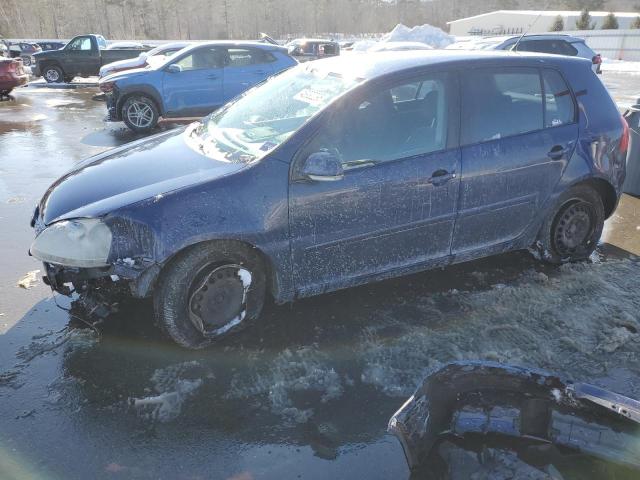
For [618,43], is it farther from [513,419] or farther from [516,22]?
[513,419]

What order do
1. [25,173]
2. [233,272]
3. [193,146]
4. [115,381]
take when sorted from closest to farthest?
[115,381] → [233,272] → [193,146] → [25,173]

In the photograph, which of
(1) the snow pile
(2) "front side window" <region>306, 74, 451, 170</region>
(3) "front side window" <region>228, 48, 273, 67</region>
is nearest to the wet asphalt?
(2) "front side window" <region>306, 74, 451, 170</region>

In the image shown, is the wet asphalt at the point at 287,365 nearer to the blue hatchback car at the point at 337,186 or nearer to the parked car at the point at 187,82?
the blue hatchback car at the point at 337,186

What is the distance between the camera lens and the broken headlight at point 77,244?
9.80 ft

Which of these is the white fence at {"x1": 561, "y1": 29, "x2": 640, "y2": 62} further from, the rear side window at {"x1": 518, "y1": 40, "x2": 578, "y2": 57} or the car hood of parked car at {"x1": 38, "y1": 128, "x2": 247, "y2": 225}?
the car hood of parked car at {"x1": 38, "y1": 128, "x2": 247, "y2": 225}

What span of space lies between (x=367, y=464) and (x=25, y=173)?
6.78 m

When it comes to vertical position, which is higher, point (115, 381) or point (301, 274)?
point (301, 274)

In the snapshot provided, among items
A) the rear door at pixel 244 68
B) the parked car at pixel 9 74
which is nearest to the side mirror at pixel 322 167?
the rear door at pixel 244 68

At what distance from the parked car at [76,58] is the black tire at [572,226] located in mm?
18598

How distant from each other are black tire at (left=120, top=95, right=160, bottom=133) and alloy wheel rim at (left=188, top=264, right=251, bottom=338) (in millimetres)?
8049

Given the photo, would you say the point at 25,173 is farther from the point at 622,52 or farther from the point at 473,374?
the point at 622,52

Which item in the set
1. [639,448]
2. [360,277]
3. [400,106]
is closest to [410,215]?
[360,277]

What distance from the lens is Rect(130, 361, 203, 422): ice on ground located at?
9.22 ft

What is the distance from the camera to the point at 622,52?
120 feet
